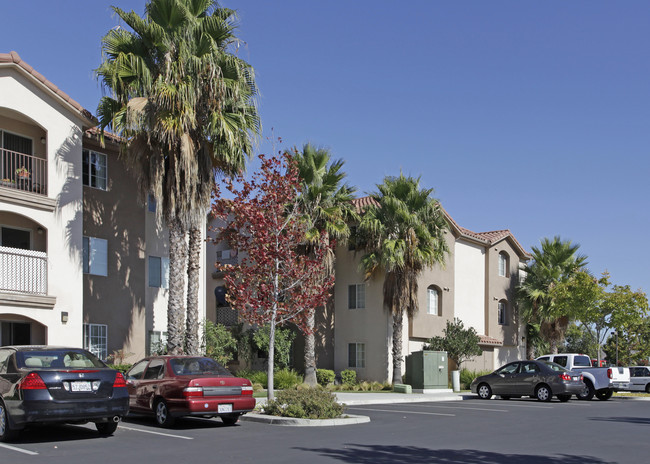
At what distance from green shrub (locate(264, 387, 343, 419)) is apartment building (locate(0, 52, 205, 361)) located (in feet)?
28.9

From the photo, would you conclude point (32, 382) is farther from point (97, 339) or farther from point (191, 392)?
point (97, 339)

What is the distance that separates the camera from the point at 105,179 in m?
25.2

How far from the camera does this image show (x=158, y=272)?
26672 mm

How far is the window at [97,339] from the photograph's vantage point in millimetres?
23859

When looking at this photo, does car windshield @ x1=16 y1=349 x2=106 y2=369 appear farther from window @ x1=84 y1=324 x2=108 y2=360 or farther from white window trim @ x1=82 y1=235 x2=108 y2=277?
white window trim @ x1=82 y1=235 x2=108 y2=277

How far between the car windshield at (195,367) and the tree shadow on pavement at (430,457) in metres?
3.96

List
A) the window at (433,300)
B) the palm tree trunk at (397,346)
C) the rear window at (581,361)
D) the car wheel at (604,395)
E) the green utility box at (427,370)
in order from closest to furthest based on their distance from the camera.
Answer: the car wheel at (604,395) → the rear window at (581,361) → the green utility box at (427,370) → the palm tree trunk at (397,346) → the window at (433,300)

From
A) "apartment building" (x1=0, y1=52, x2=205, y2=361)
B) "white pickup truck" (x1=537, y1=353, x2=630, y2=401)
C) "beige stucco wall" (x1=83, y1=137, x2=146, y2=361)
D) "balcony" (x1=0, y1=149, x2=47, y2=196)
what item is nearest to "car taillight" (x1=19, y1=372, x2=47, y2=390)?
"apartment building" (x1=0, y1=52, x2=205, y2=361)

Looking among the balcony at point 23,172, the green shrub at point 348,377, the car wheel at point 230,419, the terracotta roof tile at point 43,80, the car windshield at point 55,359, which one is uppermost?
the terracotta roof tile at point 43,80

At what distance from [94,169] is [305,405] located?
1320 centimetres

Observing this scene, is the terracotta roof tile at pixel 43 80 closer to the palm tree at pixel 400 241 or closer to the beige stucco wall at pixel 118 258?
the beige stucco wall at pixel 118 258

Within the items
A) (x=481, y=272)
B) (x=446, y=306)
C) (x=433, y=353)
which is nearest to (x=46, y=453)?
(x=433, y=353)

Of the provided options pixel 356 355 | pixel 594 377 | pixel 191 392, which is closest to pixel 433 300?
pixel 356 355

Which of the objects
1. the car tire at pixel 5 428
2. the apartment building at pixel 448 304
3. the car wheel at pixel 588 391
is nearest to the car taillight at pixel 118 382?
the car tire at pixel 5 428
